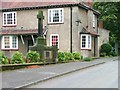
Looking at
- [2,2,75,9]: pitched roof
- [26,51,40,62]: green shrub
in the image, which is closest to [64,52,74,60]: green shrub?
[26,51,40,62]: green shrub

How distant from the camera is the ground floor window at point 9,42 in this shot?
3578 cm

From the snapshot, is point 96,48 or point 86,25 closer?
point 86,25

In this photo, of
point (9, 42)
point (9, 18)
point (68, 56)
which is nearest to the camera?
point (68, 56)

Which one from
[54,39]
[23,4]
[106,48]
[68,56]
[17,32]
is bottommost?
[68,56]

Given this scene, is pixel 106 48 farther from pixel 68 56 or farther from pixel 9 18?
pixel 68 56

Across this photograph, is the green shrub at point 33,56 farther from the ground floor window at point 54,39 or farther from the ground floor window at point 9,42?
the ground floor window at point 9,42

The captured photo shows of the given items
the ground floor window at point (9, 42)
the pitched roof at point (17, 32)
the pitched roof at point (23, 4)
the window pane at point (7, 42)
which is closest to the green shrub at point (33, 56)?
the pitched roof at point (17, 32)

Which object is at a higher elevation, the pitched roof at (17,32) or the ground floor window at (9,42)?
the pitched roof at (17,32)

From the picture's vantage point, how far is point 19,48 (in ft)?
118

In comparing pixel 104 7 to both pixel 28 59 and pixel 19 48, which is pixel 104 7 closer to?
pixel 19 48

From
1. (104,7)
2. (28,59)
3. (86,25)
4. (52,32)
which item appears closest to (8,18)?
(52,32)

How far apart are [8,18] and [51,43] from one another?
6.11 meters

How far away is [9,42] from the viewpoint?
118 feet

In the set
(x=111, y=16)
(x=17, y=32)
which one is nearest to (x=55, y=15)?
(x=17, y=32)
